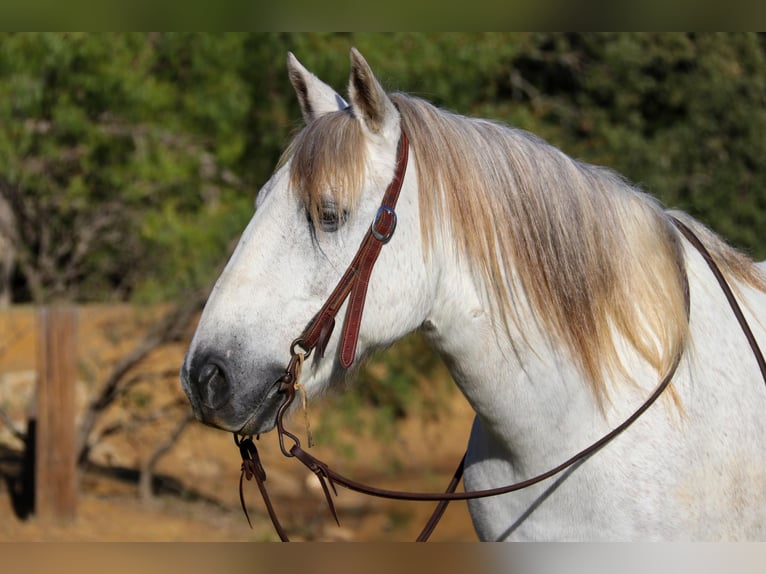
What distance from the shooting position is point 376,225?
200 centimetres

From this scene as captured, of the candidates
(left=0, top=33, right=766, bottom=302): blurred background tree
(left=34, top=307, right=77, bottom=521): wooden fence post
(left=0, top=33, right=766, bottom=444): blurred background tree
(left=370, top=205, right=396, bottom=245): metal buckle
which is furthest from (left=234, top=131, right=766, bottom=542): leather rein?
(left=34, top=307, right=77, bottom=521): wooden fence post

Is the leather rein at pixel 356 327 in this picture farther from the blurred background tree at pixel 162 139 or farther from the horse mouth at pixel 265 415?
the blurred background tree at pixel 162 139

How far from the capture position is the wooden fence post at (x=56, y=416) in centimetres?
654

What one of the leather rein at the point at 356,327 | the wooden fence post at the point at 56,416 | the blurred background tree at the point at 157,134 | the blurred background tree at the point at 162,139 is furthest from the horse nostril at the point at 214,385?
the wooden fence post at the point at 56,416

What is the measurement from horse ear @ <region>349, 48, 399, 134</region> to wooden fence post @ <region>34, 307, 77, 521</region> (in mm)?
5070

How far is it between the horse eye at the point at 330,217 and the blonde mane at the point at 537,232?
0.03 meters

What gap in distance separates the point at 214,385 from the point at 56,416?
5.19 metres

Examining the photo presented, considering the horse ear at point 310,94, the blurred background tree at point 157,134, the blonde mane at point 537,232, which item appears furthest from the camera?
the blurred background tree at point 157,134

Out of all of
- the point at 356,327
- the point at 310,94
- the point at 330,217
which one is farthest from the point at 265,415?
the point at 310,94

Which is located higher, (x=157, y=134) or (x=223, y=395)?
(x=223, y=395)

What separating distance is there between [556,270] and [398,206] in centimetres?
42

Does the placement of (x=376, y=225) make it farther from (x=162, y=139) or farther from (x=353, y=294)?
(x=162, y=139)

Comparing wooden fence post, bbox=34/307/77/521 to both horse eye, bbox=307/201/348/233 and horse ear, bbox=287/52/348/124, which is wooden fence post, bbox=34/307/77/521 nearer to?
horse ear, bbox=287/52/348/124

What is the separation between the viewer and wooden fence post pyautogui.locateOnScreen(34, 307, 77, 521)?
6.54m
